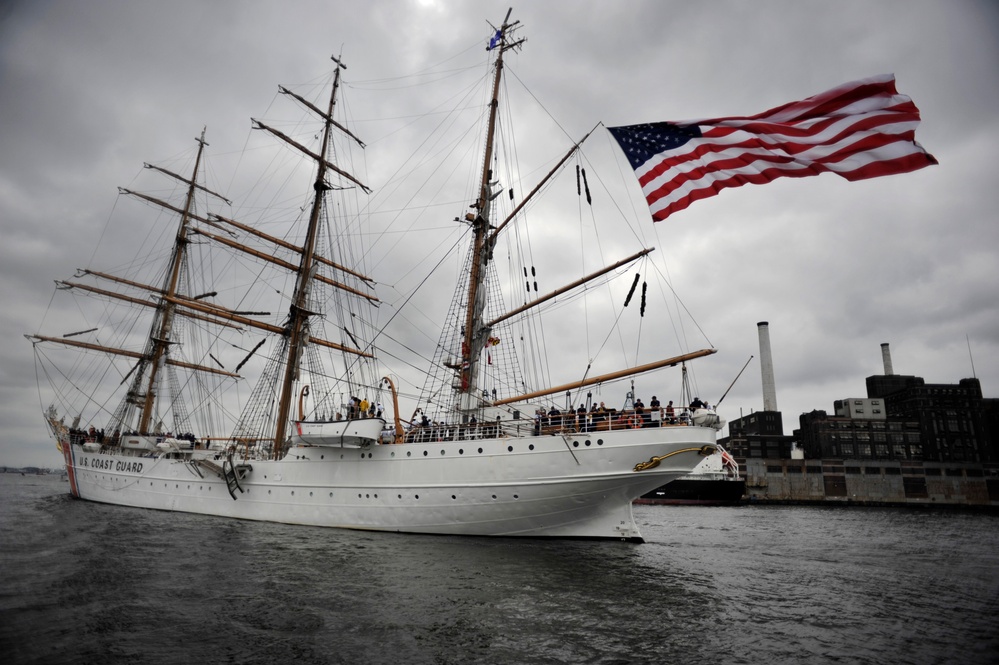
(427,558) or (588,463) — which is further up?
(588,463)

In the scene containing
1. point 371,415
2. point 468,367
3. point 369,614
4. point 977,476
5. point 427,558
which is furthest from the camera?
point 977,476

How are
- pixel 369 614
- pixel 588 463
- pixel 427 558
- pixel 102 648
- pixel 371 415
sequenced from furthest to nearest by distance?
pixel 371 415 < pixel 588 463 < pixel 427 558 < pixel 369 614 < pixel 102 648

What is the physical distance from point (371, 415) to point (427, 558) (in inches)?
297

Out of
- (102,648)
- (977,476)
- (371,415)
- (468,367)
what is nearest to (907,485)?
(977,476)

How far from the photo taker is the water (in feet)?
26.5

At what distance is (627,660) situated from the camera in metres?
7.81

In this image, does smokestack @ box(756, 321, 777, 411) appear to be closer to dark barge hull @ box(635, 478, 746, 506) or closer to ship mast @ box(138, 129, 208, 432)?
dark barge hull @ box(635, 478, 746, 506)

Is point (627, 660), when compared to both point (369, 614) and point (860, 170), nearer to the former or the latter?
point (369, 614)

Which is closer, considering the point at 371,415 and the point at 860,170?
the point at 860,170

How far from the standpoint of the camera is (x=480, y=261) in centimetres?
2577

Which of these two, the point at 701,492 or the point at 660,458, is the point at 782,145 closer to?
the point at 660,458

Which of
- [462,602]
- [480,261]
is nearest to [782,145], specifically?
[462,602]

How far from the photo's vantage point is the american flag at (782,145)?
8.92 metres

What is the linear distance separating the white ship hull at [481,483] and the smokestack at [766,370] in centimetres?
6805
